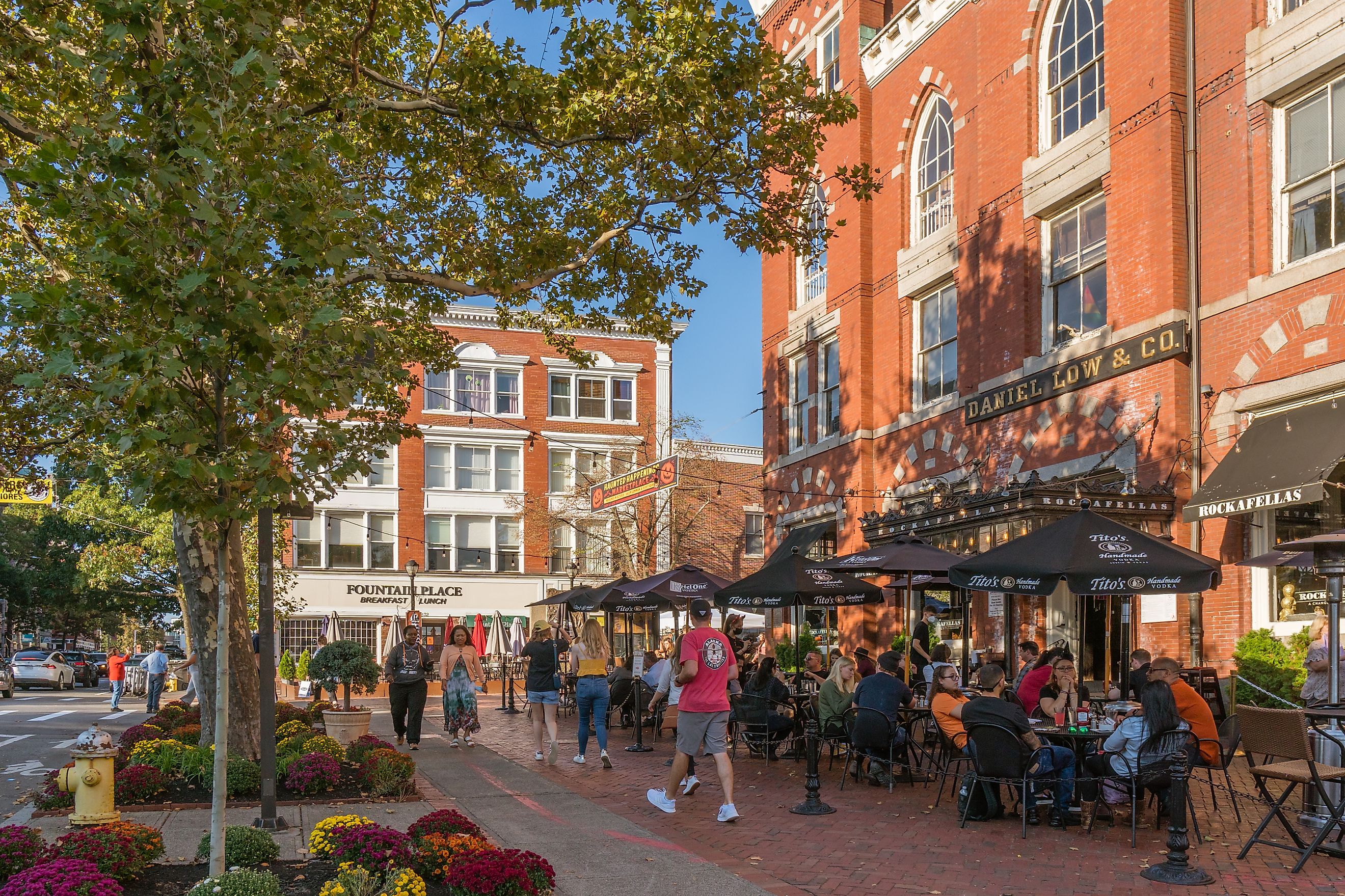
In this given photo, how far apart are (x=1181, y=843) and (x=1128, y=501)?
319 inches

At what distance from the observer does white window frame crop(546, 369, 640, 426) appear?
50.3m

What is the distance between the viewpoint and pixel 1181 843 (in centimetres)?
728

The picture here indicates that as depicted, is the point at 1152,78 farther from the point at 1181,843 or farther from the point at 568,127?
the point at 1181,843

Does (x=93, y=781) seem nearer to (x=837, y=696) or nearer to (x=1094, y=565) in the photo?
(x=837, y=696)

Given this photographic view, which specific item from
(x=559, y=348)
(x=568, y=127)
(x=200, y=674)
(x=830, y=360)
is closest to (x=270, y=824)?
(x=200, y=674)

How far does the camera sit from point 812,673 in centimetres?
1463

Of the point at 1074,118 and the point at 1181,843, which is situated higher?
the point at 1074,118

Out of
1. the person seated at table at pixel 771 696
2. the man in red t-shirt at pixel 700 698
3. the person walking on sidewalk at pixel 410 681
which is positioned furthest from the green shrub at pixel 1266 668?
the person walking on sidewalk at pixel 410 681

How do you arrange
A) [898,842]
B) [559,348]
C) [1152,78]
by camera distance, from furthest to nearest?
[559,348]
[1152,78]
[898,842]

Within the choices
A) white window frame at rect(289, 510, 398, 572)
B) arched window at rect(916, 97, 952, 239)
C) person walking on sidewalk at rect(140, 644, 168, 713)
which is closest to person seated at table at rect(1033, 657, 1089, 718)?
arched window at rect(916, 97, 952, 239)

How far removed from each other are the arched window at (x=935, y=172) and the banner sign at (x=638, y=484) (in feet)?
22.2

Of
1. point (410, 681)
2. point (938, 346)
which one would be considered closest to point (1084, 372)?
point (938, 346)

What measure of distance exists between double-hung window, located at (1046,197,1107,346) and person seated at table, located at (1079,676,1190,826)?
30.3 feet

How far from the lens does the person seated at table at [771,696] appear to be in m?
13.6
